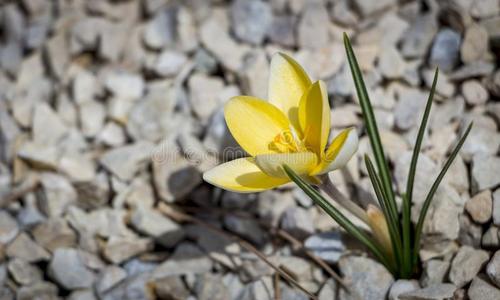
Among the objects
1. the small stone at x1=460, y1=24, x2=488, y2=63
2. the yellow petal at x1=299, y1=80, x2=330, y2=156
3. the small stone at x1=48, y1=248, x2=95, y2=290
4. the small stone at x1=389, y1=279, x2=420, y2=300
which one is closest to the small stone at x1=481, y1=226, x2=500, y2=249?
the small stone at x1=389, y1=279, x2=420, y2=300

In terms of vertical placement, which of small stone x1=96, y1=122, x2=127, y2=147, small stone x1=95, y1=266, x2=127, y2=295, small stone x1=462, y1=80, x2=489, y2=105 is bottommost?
small stone x1=95, y1=266, x2=127, y2=295

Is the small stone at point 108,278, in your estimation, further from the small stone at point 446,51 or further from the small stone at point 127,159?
the small stone at point 446,51

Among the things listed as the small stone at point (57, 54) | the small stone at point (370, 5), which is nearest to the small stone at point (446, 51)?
the small stone at point (370, 5)

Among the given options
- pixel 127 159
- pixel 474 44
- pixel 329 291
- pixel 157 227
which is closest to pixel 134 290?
pixel 157 227

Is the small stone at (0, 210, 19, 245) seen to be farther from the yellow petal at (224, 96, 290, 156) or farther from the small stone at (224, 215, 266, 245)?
the yellow petal at (224, 96, 290, 156)

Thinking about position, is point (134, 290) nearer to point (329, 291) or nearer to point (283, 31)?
point (329, 291)

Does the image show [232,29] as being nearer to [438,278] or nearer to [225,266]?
[225,266]
